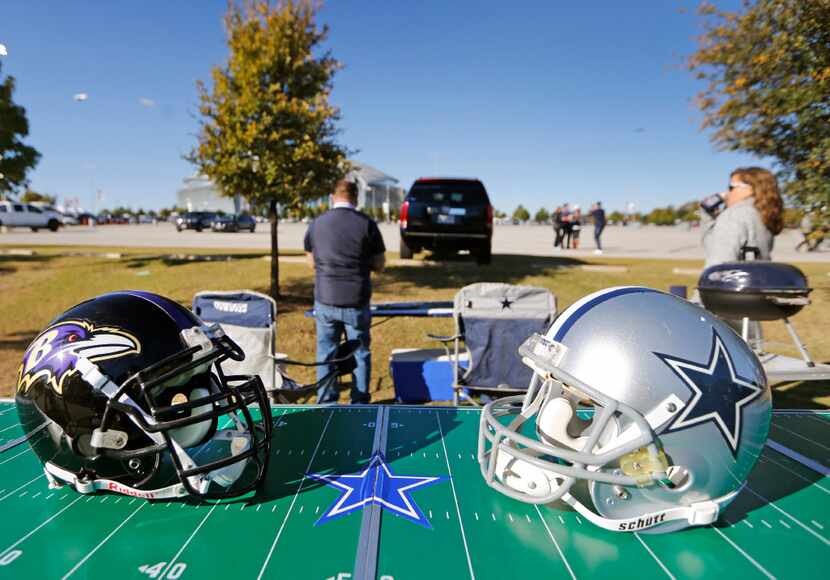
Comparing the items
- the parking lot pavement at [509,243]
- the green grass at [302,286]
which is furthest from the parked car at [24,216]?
the green grass at [302,286]

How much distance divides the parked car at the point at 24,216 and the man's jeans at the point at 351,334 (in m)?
46.9

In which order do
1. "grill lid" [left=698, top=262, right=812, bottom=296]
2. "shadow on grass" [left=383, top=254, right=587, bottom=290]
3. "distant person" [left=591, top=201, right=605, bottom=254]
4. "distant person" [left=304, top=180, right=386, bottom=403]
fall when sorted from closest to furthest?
"grill lid" [left=698, top=262, right=812, bottom=296], "distant person" [left=304, top=180, right=386, bottom=403], "shadow on grass" [left=383, top=254, right=587, bottom=290], "distant person" [left=591, top=201, right=605, bottom=254]

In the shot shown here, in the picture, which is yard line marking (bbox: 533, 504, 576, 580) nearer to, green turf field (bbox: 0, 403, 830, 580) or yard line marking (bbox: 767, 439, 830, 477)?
green turf field (bbox: 0, 403, 830, 580)

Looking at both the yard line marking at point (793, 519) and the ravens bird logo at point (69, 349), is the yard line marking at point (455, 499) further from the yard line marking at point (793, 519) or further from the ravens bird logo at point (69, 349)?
the ravens bird logo at point (69, 349)

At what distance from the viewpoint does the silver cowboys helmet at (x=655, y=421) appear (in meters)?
1.55

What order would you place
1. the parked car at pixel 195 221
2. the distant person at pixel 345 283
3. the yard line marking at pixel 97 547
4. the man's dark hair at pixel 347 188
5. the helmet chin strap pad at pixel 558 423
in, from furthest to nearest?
the parked car at pixel 195 221
the man's dark hair at pixel 347 188
the distant person at pixel 345 283
the helmet chin strap pad at pixel 558 423
the yard line marking at pixel 97 547

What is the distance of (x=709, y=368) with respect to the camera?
5.25 feet

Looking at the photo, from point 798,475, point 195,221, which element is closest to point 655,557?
point 798,475

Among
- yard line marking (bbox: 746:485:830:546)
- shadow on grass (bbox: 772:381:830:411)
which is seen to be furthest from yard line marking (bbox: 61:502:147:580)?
shadow on grass (bbox: 772:381:830:411)

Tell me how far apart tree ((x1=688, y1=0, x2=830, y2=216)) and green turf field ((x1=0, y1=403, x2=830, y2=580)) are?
5483 millimetres

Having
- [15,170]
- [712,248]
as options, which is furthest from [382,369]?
[15,170]

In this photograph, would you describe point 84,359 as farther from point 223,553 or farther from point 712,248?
point 712,248

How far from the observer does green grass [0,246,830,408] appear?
6.76 m

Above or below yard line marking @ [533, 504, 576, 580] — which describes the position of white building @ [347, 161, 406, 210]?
above
